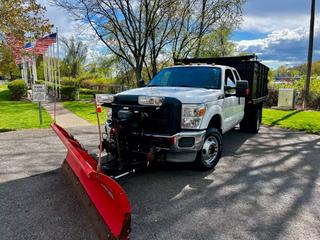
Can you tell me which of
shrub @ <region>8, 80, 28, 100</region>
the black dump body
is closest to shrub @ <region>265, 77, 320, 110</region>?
the black dump body

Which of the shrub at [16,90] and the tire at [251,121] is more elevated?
the shrub at [16,90]

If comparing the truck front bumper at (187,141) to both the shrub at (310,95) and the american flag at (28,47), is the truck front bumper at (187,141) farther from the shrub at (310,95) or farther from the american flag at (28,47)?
the shrub at (310,95)

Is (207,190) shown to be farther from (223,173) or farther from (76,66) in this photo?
(76,66)

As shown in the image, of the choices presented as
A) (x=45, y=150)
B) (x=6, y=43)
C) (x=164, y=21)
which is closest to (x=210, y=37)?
(x=164, y=21)

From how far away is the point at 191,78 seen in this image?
254 inches

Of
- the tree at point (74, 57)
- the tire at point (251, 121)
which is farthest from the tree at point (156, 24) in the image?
the tree at point (74, 57)

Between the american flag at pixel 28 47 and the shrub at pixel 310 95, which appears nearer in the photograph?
the american flag at pixel 28 47

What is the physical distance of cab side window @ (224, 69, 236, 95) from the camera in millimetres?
6523

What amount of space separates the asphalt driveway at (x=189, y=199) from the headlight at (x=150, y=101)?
1.36m

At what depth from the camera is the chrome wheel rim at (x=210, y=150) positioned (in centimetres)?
537

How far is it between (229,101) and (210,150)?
A: 156cm

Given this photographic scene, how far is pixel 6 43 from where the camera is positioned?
12.9m

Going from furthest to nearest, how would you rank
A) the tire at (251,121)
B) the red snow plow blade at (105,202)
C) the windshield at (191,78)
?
the tire at (251,121) < the windshield at (191,78) < the red snow plow blade at (105,202)

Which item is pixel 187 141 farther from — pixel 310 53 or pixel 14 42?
pixel 310 53
